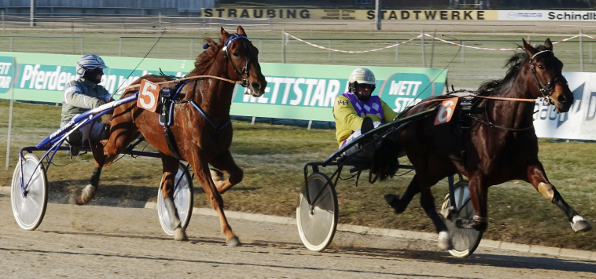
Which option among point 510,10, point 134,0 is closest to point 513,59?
point 510,10

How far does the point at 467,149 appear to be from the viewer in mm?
5348

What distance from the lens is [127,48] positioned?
2553 cm

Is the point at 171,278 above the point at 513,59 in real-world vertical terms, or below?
below

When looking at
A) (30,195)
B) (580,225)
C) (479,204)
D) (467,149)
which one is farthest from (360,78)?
(30,195)

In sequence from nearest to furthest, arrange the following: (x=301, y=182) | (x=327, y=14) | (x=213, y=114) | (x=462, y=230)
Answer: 1. (x=462, y=230)
2. (x=213, y=114)
3. (x=301, y=182)
4. (x=327, y=14)

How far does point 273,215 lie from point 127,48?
19129 millimetres

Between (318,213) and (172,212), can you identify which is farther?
(172,212)

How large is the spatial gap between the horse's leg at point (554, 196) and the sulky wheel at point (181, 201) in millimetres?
3150

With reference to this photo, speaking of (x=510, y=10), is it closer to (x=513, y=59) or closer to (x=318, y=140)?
(x=318, y=140)

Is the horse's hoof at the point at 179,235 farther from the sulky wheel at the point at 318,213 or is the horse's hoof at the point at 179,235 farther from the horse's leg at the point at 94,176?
the horse's leg at the point at 94,176

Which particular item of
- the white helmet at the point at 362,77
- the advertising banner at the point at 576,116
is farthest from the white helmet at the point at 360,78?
the advertising banner at the point at 576,116

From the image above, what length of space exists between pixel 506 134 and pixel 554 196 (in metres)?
0.52

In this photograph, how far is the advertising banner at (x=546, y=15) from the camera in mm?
30609

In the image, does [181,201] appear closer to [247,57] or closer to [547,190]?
[247,57]
